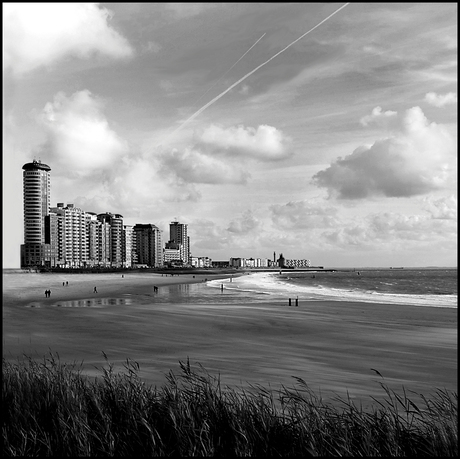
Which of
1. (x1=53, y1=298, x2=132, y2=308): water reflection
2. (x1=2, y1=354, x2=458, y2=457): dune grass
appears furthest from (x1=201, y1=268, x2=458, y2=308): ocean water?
(x1=2, y1=354, x2=458, y2=457): dune grass

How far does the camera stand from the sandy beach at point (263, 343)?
1324 centimetres

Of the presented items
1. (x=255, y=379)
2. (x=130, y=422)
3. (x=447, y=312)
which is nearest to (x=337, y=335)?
(x=255, y=379)

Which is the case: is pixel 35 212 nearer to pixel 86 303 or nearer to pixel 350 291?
pixel 86 303

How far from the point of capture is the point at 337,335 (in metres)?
22.2

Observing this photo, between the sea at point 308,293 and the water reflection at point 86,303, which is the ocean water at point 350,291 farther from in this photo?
the water reflection at point 86,303

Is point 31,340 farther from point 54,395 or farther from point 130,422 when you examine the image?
point 130,422

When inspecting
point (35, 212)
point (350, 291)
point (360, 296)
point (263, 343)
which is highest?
point (35, 212)

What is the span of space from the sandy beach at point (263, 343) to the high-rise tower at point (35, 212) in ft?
94.2

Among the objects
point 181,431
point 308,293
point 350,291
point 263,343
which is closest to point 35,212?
point 308,293

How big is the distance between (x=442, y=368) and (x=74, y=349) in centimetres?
1297

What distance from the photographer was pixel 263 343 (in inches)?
763

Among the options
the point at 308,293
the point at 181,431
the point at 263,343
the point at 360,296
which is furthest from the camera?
the point at 308,293

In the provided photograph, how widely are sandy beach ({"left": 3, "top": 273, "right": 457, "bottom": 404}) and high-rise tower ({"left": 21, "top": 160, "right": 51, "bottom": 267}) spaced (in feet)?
94.2

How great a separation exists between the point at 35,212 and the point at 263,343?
90.1 metres
